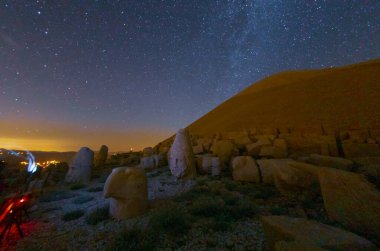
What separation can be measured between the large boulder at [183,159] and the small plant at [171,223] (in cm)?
597

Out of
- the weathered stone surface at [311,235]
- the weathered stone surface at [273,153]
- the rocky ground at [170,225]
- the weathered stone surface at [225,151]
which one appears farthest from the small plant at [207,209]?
the weathered stone surface at [273,153]

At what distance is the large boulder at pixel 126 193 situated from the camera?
241 inches

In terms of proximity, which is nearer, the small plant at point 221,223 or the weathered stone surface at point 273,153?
the small plant at point 221,223

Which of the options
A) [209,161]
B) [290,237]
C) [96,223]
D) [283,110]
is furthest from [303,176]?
[283,110]

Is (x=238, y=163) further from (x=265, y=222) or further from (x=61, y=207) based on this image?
(x=61, y=207)

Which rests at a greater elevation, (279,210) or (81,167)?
(81,167)

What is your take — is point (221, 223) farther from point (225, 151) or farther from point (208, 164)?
point (225, 151)

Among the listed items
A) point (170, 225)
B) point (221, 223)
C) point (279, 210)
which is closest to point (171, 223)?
point (170, 225)

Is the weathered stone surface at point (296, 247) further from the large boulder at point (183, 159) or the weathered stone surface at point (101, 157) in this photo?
the weathered stone surface at point (101, 157)

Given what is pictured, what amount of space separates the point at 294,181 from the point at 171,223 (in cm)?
442

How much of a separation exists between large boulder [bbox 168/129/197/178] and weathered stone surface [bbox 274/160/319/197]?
489 centimetres

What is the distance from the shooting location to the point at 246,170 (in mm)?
9695

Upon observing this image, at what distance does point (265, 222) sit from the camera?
12.7 ft

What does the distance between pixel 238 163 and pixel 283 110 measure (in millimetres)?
22882
